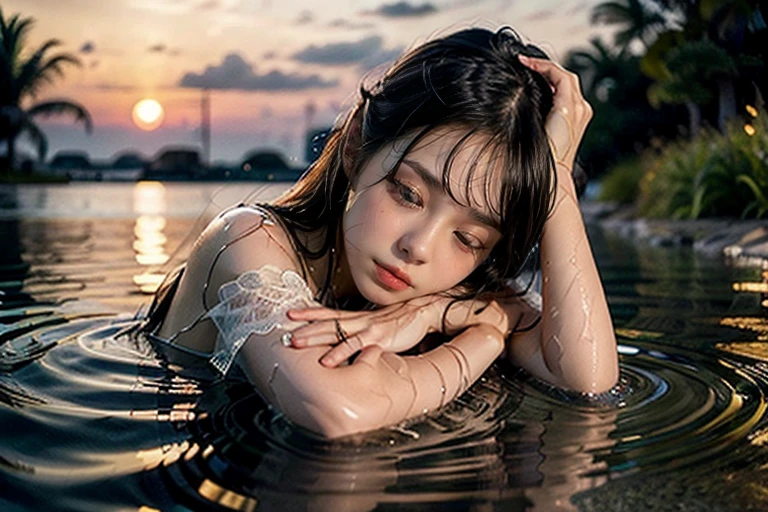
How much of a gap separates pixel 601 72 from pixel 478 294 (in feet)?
130

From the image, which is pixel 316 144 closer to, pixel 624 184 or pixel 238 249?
pixel 238 249

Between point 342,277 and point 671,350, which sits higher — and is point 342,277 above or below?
above

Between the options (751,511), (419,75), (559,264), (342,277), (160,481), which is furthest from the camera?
(342,277)

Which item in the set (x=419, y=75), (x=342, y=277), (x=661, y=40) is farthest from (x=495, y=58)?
(x=661, y=40)

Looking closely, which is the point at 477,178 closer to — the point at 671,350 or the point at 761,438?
the point at 761,438

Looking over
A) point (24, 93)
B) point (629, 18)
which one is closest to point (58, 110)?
point (24, 93)

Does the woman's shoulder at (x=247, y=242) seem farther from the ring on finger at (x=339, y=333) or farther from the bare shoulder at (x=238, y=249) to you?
the ring on finger at (x=339, y=333)

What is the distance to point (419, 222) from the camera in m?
2.15

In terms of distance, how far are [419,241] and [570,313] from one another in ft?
2.11

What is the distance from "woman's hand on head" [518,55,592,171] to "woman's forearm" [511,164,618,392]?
0.20 ft

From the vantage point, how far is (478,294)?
269 centimetres

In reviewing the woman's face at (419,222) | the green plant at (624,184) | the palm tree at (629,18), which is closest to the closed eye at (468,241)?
the woman's face at (419,222)

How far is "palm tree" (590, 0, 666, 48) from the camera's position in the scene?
3070 cm

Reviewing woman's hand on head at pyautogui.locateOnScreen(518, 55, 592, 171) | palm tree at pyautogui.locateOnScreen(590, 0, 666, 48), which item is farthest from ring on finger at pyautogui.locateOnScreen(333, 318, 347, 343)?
palm tree at pyautogui.locateOnScreen(590, 0, 666, 48)
